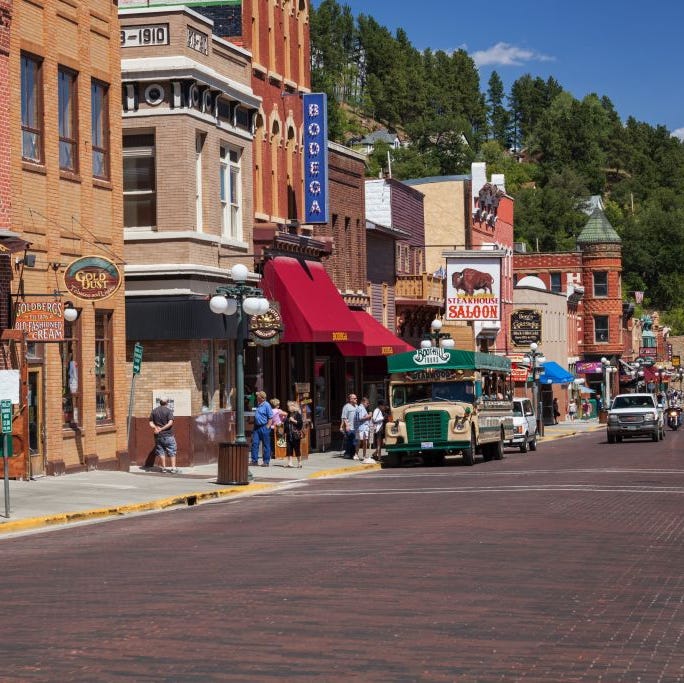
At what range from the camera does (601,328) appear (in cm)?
10906

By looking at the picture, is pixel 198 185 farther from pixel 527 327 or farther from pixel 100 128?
pixel 527 327

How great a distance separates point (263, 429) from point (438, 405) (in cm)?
451

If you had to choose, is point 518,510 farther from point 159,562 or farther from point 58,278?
point 58,278

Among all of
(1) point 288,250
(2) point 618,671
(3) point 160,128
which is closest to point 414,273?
(1) point 288,250

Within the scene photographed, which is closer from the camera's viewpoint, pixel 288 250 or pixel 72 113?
pixel 72 113

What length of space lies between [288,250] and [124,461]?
40.5 ft

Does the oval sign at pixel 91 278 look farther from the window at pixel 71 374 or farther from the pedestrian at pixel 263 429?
the pedestrian at pixel 263 429

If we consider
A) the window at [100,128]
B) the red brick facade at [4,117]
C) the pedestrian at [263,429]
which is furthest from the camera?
the pedestrian at [263,429]

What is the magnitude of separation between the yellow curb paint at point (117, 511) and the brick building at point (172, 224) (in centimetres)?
614

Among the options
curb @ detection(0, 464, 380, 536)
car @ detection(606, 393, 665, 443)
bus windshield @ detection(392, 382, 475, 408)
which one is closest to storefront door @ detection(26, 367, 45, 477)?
curb @ detection(0, 464, 380, 536)

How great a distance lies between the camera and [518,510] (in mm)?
22875

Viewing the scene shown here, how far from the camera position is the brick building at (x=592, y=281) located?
352ft

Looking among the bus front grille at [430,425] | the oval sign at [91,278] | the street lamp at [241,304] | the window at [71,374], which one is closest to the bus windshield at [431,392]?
the bus front grille at [430,425]

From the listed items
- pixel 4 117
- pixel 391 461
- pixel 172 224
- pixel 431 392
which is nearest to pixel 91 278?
pixel 4 117
